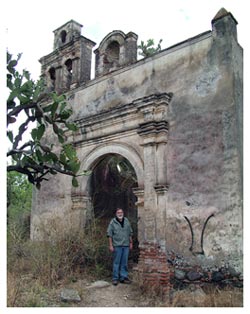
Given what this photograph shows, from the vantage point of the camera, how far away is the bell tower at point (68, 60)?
9.73 m

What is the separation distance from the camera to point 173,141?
22.9 ft

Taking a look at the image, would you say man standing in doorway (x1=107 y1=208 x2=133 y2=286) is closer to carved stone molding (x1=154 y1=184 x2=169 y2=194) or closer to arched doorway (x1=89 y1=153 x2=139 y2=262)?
carved stone molding (x1=154 y1=184 x2=169 y2=194)

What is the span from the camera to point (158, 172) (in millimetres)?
7055

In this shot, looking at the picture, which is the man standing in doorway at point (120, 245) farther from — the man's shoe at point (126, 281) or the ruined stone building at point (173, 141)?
the ruined stone building at point (173, 141)

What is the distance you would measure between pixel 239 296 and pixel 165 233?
69.5 inches

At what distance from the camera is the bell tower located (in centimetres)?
973

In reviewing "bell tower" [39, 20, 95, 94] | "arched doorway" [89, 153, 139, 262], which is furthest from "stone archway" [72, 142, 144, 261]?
"bell tower" [39, 20, 95, 94]

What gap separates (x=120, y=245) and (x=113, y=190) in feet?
11.2

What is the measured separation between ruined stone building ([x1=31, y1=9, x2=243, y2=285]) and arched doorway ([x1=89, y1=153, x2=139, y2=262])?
1.57 ft

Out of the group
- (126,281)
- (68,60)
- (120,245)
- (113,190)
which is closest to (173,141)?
(120,245)

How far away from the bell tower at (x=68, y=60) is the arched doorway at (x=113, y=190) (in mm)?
2448

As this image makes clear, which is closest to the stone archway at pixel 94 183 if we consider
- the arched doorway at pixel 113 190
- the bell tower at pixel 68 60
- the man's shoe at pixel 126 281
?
the arched doorway at pixel 113 190

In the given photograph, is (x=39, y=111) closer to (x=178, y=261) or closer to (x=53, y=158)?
(x=53, y=158)

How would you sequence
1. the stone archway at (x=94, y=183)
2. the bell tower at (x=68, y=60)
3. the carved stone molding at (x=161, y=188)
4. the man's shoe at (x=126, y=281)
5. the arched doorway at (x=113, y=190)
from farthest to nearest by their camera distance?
the bell tower at (x=68, y=60)
the arched doorway at (x=113, y=190)
the stone archway at (x=94, y=183)
the man's shoe at (x=126, y=281)
the carved stone molding at (x=161, y=188)
